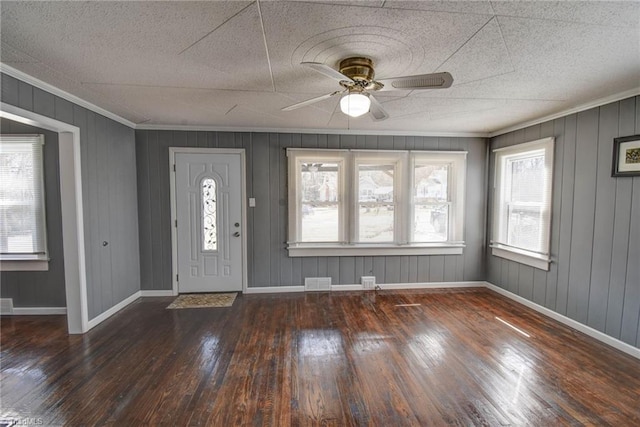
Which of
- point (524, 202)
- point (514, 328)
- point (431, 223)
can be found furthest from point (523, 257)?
point (431, 223)

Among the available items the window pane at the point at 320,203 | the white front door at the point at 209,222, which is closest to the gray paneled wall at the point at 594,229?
the window pane at the point at 320,203

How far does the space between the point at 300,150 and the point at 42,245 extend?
3373mm

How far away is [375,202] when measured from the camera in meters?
4.27

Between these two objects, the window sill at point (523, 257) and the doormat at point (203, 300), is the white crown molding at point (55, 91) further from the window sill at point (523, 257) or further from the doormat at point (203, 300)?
the window sill at point (523, 257)

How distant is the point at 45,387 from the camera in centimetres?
210

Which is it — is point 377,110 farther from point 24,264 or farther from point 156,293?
point 24,264

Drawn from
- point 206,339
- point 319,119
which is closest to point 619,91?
point 319,119

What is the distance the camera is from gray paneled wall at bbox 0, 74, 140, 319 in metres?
2.92

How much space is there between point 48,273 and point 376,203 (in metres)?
4.31

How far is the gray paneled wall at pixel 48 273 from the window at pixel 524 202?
582cm

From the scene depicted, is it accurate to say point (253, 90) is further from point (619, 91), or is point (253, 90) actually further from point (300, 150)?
point (619, 91)

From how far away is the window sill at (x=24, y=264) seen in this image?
10.9 ft

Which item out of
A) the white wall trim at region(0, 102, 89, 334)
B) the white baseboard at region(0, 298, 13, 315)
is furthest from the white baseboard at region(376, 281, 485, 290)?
the white baseboard at region(0, 298, 13, 315)

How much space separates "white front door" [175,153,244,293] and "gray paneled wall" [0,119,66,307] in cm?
129
